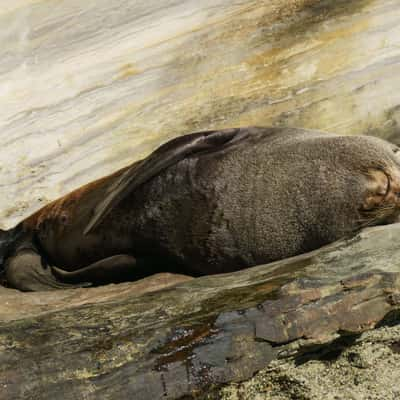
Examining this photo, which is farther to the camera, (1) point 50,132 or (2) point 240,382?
(1) point 50,132

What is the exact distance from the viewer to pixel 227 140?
197 inches

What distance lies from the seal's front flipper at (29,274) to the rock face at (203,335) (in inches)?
63.0

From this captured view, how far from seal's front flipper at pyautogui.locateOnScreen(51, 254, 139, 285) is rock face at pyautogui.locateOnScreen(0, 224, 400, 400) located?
47.0 inches

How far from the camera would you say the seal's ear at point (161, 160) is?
4.86 m

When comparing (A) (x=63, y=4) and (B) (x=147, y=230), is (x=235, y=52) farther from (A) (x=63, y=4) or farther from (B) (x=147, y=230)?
(B) (x=147, y=230)

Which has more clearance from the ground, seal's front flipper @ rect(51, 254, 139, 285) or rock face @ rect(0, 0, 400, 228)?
rock face @ rect(0, 0, 400, 228)

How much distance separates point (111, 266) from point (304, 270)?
5.26 ft

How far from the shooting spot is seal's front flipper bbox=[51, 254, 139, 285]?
4832 millimetres

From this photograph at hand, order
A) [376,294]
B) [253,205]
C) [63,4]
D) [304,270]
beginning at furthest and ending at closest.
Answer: [63,4] → [253,205] → [304,270] → [376,294]

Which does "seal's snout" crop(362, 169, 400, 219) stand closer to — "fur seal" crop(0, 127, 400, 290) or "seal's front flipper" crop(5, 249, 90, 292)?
"fur seal" crop(0, 127, 400, 290)

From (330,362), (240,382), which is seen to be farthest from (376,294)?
(240,382)

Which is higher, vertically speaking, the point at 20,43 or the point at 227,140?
the point at 20,43

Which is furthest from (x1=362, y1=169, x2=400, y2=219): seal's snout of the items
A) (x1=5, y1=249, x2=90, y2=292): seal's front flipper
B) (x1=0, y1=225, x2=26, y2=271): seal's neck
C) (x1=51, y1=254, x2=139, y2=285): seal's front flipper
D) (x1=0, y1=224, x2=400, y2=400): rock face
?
(x1=0, y1=225, x2=26, y2=271): seal's neck

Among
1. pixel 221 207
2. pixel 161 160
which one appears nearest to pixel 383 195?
pixel 221 207
